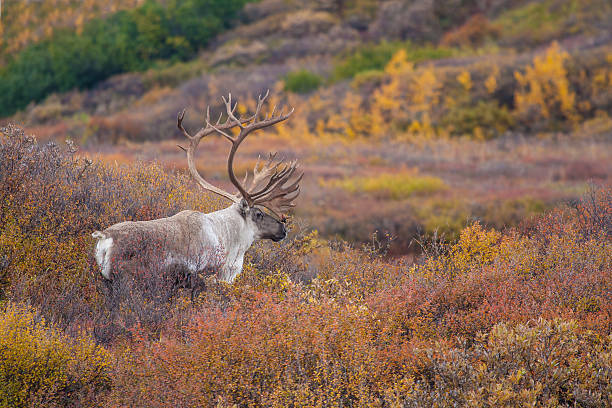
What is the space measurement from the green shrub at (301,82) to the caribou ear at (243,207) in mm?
32865

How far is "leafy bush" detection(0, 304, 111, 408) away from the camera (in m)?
4.44

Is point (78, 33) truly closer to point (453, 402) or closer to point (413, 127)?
point (413, 127)

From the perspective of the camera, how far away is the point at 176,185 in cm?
818

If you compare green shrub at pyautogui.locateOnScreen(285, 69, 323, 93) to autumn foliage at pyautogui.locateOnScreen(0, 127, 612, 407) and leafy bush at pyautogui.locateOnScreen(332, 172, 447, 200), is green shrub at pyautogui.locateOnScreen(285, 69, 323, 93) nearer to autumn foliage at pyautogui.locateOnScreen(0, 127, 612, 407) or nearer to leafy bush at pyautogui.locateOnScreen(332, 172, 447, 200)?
leafy bush at pyautogui.locateOnScreen(332, 172, 447, 200)

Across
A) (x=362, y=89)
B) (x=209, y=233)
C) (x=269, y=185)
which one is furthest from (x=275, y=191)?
(x=362, y=89)

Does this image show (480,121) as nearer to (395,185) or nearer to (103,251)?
(395,185)

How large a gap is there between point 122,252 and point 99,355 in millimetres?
1116

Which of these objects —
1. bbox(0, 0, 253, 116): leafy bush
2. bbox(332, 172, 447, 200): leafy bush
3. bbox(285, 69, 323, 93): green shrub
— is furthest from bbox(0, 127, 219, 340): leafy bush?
bbox(0, 0, 253, 116): leafy bush

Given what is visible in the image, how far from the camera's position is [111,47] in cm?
4900

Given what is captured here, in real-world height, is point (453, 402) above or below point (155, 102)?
above

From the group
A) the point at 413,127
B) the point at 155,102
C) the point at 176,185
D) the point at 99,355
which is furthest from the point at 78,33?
the point at 99,355

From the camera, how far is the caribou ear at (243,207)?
23.3 feet

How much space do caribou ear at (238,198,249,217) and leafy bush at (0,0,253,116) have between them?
4310cm

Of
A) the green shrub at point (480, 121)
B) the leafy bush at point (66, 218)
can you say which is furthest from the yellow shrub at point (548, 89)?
the leafy bush at point (66, 218)
